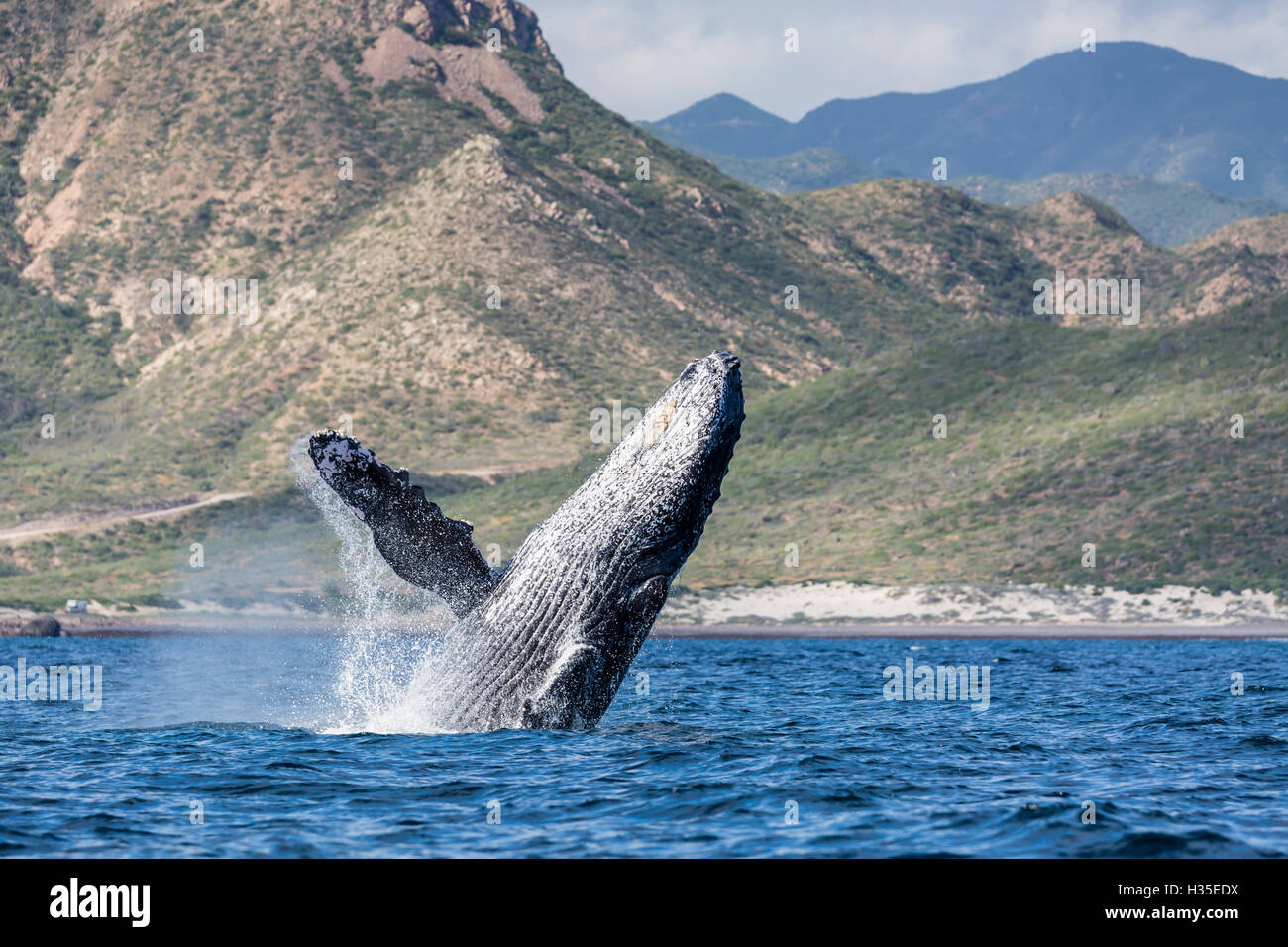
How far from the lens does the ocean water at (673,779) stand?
10.8 meters

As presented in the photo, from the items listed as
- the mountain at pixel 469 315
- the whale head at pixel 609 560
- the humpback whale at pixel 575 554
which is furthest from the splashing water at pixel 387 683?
the mountain at pixel 469 315

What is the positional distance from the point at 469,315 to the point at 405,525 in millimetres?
75526

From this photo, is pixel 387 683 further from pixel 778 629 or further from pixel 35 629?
pixel 35 629

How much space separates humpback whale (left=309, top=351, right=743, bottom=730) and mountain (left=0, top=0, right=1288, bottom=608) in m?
45.7

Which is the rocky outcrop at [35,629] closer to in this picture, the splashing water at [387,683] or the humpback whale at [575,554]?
the splashing water at [387,683]

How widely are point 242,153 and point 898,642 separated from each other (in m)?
75.1

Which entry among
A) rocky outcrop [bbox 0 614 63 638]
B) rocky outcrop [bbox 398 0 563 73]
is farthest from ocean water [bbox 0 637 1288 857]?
rocky outcrop [bbox 398 0 563 73]

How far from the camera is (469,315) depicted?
3396 inches

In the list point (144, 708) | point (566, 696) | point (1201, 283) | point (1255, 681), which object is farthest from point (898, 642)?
point (1201, 283)

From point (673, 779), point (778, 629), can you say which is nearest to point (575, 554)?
point (673, 779)

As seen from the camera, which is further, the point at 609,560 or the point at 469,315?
the point at 469,315

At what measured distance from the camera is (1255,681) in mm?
27812

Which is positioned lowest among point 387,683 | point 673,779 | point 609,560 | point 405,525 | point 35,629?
point 35,629

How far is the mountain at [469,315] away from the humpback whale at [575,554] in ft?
150
